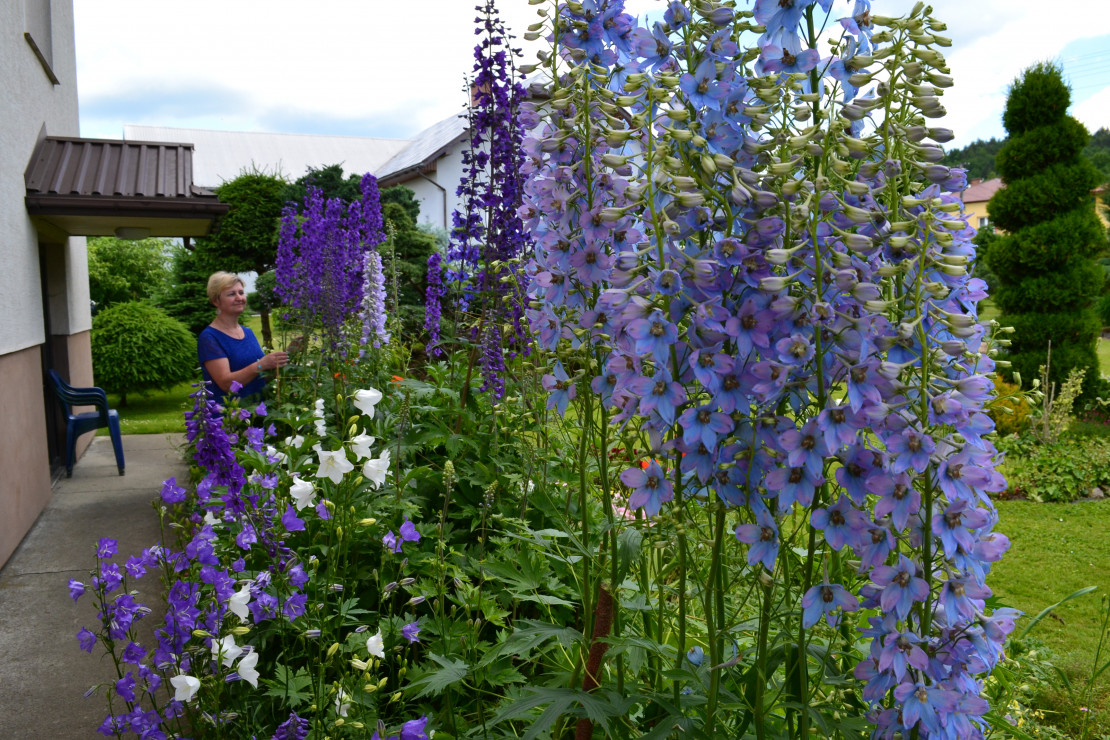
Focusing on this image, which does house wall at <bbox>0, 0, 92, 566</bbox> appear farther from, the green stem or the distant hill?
the distant hill

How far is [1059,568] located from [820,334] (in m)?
5.50

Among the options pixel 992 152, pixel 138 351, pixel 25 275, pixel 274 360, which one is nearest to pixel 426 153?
pixel 138 351

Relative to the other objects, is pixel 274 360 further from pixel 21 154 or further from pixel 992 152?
pixel 992 152

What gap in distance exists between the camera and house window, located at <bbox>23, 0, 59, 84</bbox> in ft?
20.3

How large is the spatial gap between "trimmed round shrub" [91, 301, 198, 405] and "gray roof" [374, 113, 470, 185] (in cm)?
1194

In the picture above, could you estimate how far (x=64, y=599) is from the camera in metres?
4.25

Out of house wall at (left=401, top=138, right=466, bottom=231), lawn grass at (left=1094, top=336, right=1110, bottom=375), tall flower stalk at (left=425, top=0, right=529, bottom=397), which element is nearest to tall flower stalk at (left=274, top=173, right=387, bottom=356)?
tall flower stalk at (left=425, top=0, right=529, bottom=397)

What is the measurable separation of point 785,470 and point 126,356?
1205 cm

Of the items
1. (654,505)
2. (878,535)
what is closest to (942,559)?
(878,535)

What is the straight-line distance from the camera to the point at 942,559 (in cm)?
115

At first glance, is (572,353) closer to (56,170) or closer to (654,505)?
(654,505)

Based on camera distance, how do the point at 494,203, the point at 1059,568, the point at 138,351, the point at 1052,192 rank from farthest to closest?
the point at 138,351
the point at 1052,192
the point at 1059,568
the point at 494,203

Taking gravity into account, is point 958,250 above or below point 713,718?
above

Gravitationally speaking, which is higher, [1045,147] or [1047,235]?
[1045,147]
